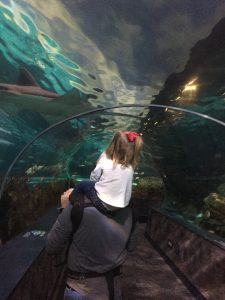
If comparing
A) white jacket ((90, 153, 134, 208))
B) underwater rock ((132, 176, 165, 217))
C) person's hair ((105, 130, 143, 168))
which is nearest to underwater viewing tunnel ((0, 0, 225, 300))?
white jacket ((90, 153, 134, 208))

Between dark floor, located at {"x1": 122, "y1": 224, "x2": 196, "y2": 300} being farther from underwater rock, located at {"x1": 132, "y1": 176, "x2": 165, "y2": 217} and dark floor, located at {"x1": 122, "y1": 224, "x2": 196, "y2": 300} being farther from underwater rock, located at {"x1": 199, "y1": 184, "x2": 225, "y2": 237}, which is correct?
underwater rock, located at {"x1": 132, "y1": 176, "x2": 165, "y2": 217}

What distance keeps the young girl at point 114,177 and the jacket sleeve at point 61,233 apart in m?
0.17

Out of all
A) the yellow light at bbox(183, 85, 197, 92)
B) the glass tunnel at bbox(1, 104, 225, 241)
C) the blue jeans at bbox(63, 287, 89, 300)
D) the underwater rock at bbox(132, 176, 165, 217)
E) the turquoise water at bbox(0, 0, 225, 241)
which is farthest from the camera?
the underwater rock at bbox(132, 176, 165, 217)

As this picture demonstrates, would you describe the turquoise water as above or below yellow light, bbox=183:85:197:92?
below

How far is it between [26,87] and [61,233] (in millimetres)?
7645

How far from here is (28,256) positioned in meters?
4.35

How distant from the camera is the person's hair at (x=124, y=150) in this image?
2.76 meters

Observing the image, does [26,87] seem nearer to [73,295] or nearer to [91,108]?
[91,108]

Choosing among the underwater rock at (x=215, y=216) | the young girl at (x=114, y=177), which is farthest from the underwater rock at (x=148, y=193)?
the young girl at (x=114, y=177)

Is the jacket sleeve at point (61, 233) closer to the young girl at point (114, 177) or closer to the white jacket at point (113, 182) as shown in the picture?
the young girl at point (114, 177)

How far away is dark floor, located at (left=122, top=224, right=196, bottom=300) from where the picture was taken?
6.50 meters

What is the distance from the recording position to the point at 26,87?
9.57m

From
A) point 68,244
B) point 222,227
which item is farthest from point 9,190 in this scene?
point 68,244

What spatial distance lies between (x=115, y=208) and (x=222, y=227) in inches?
353
